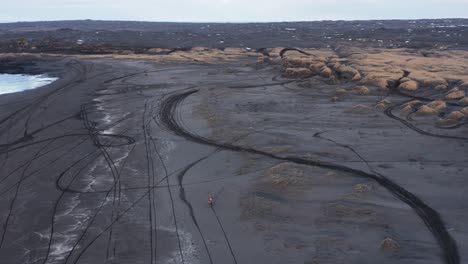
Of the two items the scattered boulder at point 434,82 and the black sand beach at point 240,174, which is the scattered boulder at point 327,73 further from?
the scattered boulder at point 434,82

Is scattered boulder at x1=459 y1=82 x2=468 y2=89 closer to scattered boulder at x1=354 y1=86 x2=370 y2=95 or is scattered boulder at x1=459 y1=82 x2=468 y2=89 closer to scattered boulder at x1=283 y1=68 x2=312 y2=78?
scattered boulder at x1=354 y1=86 x2=370 y2=95

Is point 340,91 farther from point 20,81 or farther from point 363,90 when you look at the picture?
point 20,81

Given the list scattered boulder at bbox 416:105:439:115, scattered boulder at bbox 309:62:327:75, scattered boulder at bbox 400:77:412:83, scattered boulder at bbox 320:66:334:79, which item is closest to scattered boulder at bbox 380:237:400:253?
scattered boulder at bbox 416:105:439:115

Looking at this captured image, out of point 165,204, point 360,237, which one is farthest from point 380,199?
point 165,204

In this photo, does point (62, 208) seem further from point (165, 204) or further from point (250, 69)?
point (250, 69)

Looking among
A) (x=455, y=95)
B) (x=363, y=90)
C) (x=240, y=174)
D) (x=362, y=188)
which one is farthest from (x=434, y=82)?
(x=240, y=174)

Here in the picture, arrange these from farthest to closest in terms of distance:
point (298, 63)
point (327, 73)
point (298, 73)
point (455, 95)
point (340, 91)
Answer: point (298, 63) < point (298, 73) < point (327, 73) < point (340, 91) < point (455, 95)
